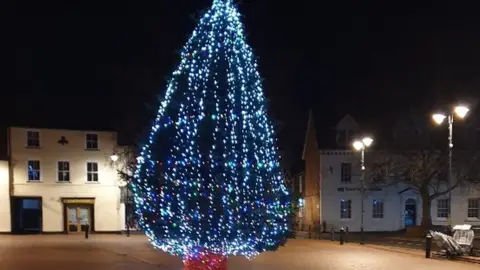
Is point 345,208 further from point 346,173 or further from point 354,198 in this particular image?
point 346,173

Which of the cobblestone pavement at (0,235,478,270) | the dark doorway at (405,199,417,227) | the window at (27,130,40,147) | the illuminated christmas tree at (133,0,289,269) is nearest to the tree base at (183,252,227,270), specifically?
the illuminated christmas tree at (133,0,289,269)

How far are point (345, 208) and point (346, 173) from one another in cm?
281

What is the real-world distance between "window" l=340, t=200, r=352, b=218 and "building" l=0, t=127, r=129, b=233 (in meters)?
17.8

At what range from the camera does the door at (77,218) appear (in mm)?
47969

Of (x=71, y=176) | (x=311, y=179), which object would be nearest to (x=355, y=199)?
(x=311, y=179)

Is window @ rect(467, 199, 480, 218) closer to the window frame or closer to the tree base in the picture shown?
the window frame

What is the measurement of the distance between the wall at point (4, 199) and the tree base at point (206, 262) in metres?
37.3

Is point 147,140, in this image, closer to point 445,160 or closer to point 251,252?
point 251,252

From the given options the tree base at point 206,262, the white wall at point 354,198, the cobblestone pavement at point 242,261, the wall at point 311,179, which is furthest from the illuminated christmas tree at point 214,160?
the wall at point 311,179

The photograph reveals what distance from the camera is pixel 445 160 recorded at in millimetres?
38625

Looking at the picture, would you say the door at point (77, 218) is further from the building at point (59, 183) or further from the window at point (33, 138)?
the window at point (33, 138)

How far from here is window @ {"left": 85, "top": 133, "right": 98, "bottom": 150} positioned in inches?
1922

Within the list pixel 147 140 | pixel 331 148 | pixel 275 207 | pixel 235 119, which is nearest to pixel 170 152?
pixel 147 140

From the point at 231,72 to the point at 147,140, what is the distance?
2.26m
